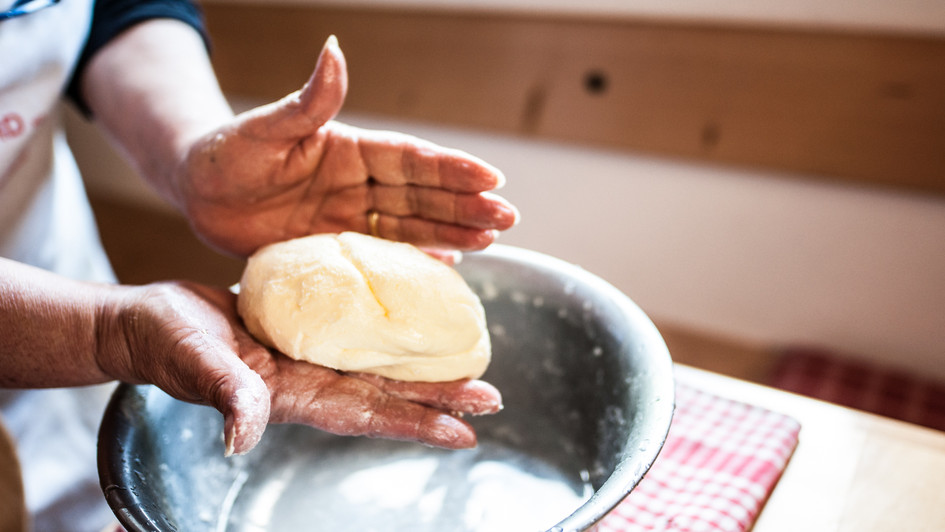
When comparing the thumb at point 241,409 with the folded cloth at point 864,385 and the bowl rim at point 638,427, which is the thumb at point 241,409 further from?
the folded cloth at point 864,385

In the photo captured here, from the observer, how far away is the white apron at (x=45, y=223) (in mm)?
828

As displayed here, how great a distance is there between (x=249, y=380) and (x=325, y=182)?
39cm

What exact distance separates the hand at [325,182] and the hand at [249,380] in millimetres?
143

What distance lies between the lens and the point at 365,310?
695 millimetres

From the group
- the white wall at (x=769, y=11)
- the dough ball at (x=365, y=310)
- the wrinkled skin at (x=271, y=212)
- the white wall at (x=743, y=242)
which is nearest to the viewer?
the wrinkled skin at (x=271, y=212)

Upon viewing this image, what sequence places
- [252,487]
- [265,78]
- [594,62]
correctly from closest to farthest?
[252,487], [594,62], [265,78]

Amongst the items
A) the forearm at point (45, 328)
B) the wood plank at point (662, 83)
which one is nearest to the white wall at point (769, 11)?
the wood plank at point (662, 83)

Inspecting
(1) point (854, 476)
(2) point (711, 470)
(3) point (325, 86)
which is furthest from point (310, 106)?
(1) point (854, 476)

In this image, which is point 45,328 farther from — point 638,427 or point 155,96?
point 638,427

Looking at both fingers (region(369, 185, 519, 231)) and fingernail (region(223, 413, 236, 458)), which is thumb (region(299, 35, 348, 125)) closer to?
fingers (region(369, 185, 519, 231))

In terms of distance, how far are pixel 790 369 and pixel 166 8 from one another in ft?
4.87

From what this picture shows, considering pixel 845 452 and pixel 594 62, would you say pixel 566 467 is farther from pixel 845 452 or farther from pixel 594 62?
pixel 594 62

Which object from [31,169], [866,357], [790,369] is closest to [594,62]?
[790,369]

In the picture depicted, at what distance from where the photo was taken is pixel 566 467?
728mm
